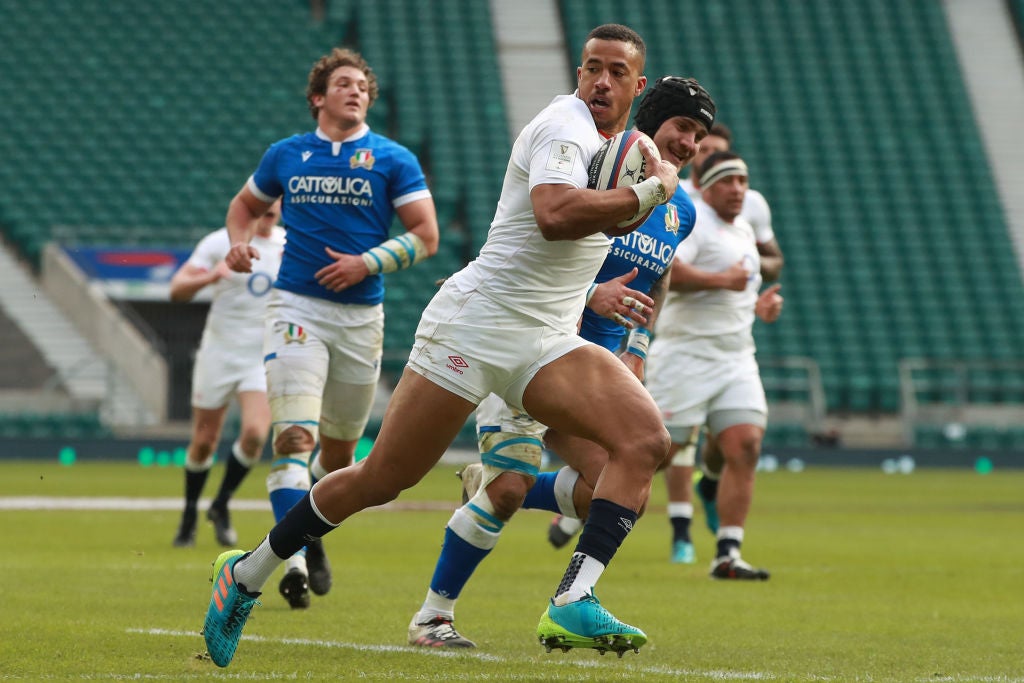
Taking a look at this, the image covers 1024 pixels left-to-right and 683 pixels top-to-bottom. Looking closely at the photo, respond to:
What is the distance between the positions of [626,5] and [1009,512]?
19.0 meters

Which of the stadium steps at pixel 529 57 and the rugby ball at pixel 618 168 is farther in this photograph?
the stadium steps at pixel 529 57

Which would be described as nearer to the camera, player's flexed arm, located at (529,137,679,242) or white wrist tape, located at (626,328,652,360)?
player's flexed arm, located at (529,137,679,242)

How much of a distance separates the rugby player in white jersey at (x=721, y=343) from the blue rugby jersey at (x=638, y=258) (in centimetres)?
276

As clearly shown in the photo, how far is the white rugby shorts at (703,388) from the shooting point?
32.4 ft

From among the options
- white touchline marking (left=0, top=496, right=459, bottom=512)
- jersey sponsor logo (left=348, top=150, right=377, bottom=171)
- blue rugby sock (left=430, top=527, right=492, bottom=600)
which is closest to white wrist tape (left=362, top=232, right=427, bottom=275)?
jersey sponsor logo (left=348, top=150, right=377, bottom=171)

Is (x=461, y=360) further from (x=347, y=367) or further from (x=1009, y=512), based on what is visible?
(x=1009, y=512)

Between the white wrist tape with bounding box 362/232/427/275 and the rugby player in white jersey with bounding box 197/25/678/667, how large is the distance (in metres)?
1.95

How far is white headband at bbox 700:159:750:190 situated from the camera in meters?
9.87

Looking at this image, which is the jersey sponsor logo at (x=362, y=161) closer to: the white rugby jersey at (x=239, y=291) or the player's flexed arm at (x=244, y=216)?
the player's flexed arm at (x=244, y=216)

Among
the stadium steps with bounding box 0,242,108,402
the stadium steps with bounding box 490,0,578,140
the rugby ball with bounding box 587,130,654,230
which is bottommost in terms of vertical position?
the stadium steps with bounding box 0,242,108,402

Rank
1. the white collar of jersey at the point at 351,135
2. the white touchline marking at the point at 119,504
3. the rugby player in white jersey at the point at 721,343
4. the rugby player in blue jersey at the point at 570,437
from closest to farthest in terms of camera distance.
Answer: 1. the rugby player in blue jersey at the point at 570,437
2. the white collar of jersey at the point at 351,135
3. the rugby player in white jersey at the point at 721,343
4. the white touchline marking at the point at 119,504

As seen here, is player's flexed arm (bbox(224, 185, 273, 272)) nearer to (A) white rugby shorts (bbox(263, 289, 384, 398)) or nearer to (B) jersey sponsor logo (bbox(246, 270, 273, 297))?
(A) white rugby shorts (bbox(263, 289, 384, 398))

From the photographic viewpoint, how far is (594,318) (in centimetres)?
682

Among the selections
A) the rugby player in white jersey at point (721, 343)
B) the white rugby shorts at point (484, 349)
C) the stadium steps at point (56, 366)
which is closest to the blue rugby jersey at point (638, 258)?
the white rugby shorts at point (484, 349)
